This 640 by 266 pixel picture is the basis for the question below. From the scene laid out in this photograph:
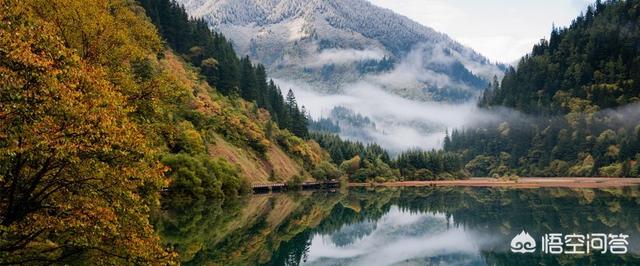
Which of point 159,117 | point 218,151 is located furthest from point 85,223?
point 218,151

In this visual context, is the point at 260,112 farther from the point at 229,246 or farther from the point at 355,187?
the point at 229,246

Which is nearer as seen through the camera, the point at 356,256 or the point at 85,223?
the point at 85,223

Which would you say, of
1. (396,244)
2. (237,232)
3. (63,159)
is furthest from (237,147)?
(63,159)

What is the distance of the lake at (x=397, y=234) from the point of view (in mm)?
44812

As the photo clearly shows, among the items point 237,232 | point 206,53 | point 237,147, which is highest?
point 206,53

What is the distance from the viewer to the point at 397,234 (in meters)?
67.9

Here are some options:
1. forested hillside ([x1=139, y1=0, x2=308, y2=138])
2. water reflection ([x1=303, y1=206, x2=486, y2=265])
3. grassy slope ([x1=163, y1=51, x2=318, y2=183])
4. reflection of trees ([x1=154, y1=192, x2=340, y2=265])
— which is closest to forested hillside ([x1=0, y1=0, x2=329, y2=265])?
reflection of trees ([x1=154, y1=192, x2=340, y2=265])

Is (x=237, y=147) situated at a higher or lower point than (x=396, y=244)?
higher

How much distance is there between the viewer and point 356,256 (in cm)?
4938

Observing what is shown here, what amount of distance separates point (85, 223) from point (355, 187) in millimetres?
161590

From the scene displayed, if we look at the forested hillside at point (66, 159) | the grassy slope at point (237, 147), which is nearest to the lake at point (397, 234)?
the forested hillside at point (66, 159)

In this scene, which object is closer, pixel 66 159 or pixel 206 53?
pixel 66 159

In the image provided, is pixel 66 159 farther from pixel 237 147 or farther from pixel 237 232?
pixel 237 147

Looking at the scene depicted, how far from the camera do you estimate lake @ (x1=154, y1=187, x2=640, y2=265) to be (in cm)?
4481
